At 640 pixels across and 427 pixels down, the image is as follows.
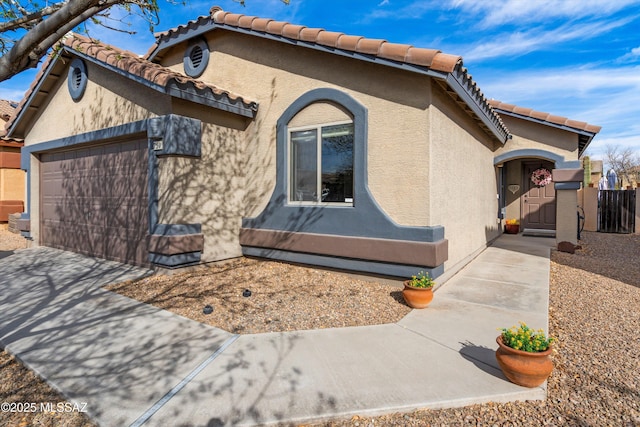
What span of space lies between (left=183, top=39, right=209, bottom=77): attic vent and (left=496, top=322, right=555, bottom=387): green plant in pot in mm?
8797

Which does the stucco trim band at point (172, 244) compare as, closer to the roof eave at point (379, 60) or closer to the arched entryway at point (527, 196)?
the roof eave at point (379, 60)

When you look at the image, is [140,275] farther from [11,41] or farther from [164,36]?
[164,36]

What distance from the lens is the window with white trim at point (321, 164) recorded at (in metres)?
6.53

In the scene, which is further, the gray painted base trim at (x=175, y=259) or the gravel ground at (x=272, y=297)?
the gray painted base trim at (x=175, y=259)

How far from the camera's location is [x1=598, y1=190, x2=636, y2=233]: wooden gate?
50.5ft

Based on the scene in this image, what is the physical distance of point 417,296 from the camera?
4.95 m

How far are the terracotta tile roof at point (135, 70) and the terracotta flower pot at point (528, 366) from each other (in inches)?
256

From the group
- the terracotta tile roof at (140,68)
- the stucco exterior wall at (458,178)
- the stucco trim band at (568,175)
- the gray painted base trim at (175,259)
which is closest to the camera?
the stucco exterior wall at (458,178)

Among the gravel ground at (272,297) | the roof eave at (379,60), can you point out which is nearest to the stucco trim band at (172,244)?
the gravel ground at (272,297)

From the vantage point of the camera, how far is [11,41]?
15.1ft

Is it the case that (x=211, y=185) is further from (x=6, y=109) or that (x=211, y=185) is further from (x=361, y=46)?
(x=6, y=109)

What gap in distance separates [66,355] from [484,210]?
10232mm

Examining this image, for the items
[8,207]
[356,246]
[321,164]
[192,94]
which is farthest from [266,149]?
[8,207]

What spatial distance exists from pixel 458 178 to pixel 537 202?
8209mm
